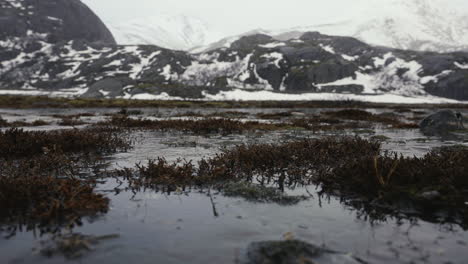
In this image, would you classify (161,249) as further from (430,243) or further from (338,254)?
(430,243)

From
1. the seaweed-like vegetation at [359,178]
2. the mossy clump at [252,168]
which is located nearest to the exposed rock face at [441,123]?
the mossy clump at [252,168]

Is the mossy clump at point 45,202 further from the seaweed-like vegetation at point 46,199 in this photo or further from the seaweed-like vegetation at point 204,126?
the seaweed-like vegetation at point 204,126

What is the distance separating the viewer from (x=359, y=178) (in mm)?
5246

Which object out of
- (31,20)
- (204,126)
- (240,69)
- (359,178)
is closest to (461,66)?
(240,69)

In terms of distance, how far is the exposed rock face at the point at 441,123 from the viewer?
16.7 metres

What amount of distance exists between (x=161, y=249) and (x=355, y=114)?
89.3ft

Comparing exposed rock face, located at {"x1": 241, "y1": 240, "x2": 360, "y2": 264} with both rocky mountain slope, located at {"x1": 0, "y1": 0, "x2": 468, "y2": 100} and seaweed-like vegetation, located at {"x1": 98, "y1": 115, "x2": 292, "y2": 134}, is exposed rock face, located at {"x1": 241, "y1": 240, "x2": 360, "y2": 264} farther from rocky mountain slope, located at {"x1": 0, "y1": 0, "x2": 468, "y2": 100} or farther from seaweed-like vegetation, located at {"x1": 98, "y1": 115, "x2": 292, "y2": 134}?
rocky mountain slope, located at {"x1": 0, "y1": 0, "x2": 468, "y2": 100}

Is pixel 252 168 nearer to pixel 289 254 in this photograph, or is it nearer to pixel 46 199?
pixel 46 199

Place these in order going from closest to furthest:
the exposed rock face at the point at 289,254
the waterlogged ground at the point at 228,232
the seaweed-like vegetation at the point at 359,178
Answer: the exposed rock face at the point at 289,254, the waterlogged ground at the point at 228,232, the seaweed-like vegetation at the point at 359,178

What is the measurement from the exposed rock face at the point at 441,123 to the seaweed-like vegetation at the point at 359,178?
11.5 meters

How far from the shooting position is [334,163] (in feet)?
23.8

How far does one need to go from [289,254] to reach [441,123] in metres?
17.3

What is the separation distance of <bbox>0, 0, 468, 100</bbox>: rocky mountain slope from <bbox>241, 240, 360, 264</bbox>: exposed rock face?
110 meters

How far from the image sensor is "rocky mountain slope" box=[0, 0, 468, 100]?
126 m
